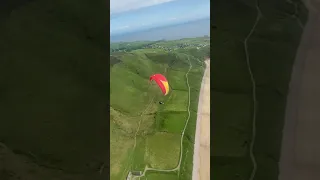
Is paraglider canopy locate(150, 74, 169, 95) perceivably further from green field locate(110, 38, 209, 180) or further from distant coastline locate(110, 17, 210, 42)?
distant coastline locate(110, 17, 210, 42)

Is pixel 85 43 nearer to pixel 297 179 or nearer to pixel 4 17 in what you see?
pixel 4 17

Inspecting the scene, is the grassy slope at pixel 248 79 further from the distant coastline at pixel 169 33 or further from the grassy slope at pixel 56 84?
the grassy slope at pixel 56 84

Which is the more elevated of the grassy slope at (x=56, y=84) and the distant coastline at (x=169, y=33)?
the distant coastline at (x=169, y=33)

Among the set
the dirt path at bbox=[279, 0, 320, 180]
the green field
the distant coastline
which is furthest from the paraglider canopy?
the dirt path at bbox=[279, 0, 320, 180]

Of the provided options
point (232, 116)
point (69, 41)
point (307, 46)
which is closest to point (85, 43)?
point (69, 41)

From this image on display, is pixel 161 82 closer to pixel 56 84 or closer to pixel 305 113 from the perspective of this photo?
pixel 56 84

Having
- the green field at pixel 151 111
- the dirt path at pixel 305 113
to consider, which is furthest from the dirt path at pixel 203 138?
the dirt path at pixel 305 113

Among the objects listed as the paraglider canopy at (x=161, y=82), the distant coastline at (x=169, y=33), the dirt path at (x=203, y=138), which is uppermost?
the distant coastline at (x=169, y=33)
